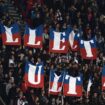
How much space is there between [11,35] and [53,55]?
77.1 inches

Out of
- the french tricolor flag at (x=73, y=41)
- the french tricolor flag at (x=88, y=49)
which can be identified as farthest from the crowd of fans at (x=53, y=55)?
the french tricolor flag at (x=88, y=49)

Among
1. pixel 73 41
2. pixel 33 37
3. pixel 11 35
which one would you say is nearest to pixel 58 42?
pixel 73 41

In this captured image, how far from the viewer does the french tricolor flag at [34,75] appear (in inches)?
1092

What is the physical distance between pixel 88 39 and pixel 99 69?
1.34 metres

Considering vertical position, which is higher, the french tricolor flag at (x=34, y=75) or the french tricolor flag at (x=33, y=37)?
the french tricolor flag at (x=33, y=37)

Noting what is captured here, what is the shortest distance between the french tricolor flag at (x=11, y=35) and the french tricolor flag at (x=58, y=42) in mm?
1354

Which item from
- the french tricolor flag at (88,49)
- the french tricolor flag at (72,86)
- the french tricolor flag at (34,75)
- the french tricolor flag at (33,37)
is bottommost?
the french tricolor flag at (72,86)

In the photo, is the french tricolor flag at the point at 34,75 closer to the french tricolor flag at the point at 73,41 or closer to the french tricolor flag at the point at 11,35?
the french tricolor flag at the point at 11,35

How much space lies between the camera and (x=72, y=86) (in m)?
28.3

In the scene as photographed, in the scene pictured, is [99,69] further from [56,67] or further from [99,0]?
[99,0]

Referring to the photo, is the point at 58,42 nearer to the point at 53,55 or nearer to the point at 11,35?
the point at 53,55

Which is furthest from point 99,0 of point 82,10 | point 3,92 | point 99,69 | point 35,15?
point 3,92

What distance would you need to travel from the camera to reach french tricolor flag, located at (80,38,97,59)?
30.5 m

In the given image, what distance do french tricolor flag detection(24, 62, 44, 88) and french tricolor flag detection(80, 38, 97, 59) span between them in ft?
10.4
